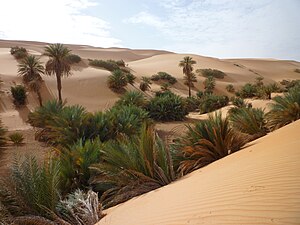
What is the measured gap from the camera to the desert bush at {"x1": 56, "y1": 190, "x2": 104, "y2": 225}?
3.90 meters

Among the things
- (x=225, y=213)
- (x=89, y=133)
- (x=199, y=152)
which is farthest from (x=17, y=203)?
(x=89, y=133)

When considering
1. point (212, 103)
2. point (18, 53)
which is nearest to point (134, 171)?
point (212, 103)

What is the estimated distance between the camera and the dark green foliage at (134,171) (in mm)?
5098

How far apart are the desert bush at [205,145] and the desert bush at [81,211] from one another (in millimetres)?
2355

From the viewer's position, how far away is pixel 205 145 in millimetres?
6898

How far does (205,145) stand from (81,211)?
362 cm

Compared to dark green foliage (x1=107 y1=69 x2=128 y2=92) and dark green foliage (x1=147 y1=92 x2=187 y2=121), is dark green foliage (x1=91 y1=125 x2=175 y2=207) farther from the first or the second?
dark green foliage (x1=107 y1=69 x2=128 y2=92)

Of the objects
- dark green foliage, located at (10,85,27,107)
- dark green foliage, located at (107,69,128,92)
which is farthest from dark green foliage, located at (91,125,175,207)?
dark green foliage, located at (107,69,128,92)

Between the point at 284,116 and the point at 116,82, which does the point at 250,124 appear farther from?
the point at 116,82

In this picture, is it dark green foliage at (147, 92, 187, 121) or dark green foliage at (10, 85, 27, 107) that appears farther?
dark green foliage at (10, 85, 27, 107)

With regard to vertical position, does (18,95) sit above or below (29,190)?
below

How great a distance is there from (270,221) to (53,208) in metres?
3.12

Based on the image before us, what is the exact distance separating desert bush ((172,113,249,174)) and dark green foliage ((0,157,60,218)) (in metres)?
2.63

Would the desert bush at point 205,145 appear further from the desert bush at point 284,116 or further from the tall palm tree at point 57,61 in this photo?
the tall palm tree at point 57,61
